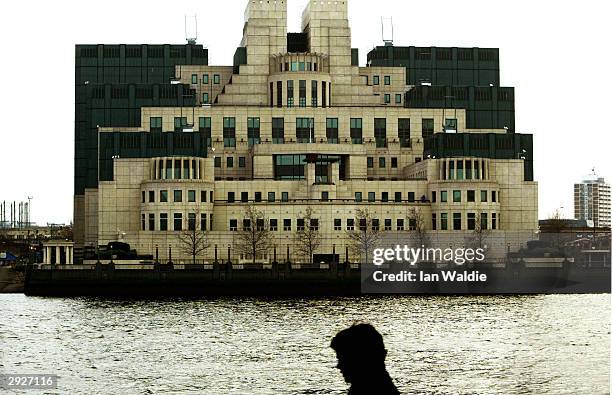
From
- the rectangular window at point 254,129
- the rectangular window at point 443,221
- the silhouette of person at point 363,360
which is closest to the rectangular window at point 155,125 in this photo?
the rectangular window at point 254,129

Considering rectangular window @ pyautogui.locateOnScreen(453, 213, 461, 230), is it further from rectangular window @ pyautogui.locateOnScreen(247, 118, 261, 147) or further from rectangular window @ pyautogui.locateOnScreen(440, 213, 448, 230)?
rectangular window @ pyautogui.locateOnScreen(247, 118, 261, 147)

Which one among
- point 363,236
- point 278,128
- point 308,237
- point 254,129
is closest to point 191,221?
point 308,237

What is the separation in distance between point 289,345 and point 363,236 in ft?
280

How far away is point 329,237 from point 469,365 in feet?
327

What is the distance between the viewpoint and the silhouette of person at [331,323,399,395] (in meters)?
19.4

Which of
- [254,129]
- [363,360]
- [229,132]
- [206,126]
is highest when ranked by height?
[206,126]

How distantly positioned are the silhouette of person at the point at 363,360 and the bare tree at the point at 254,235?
14938cm

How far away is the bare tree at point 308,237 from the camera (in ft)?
568

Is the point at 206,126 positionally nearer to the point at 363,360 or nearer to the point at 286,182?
the point at 286,182

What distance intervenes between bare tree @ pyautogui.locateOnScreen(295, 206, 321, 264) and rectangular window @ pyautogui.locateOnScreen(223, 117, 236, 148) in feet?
87.8

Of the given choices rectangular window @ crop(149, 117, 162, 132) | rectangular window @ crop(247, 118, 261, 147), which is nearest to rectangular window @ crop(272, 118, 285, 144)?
rectangular window @ crop(247, 118, 261, 147)

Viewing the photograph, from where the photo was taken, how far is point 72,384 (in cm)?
6869

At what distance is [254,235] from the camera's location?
172125mm

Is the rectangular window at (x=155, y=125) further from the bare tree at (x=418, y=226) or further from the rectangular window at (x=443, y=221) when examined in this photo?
the rectangular window at (x=443, y=221)
